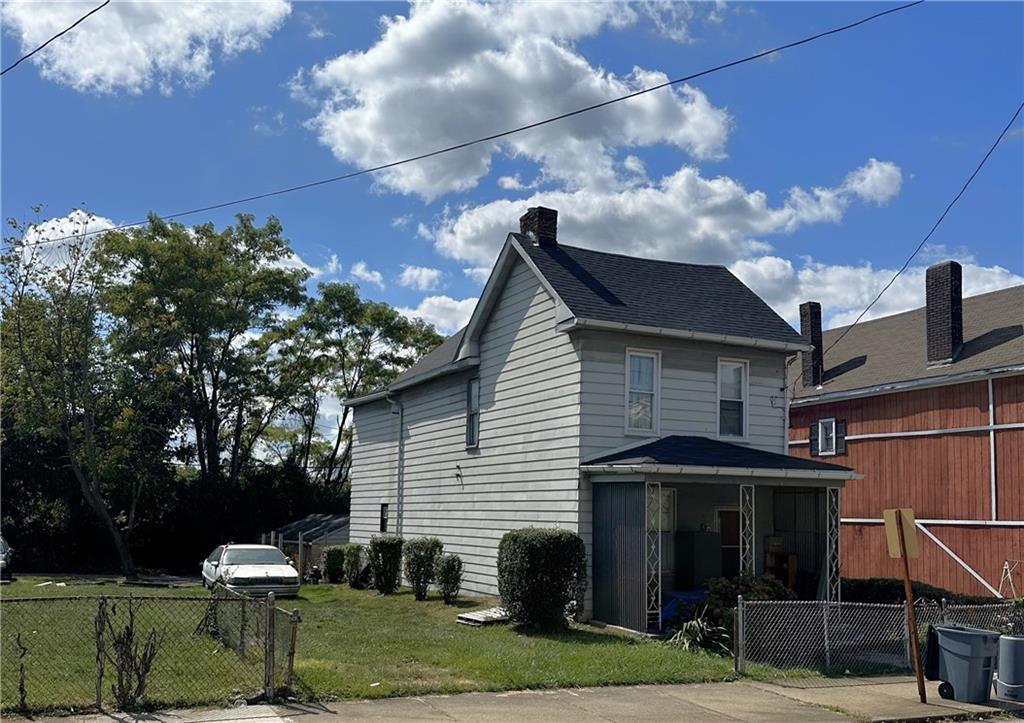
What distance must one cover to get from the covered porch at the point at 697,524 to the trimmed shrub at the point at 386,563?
7.64 m

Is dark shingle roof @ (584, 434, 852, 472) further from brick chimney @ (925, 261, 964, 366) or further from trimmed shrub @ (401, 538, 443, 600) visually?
brick chimney @ (925, 261, 964, 366)

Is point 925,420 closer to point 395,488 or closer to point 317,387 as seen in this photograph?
point 395,488

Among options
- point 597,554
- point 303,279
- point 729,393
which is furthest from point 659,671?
point 303,279

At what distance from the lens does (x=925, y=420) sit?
25.3 metres

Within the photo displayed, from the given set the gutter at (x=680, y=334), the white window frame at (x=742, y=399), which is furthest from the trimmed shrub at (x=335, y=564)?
the white window frame at (x=742, y=399)

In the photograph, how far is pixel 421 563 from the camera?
21781 millimetres

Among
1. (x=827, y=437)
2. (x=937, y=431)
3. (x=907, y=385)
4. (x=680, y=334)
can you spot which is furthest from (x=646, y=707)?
(x=827, y=437)

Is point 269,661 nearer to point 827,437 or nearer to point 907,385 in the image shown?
point 907,385

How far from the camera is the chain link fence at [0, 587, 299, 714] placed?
9492mm

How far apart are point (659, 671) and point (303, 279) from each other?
36.4m

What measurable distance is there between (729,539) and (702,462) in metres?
4.18

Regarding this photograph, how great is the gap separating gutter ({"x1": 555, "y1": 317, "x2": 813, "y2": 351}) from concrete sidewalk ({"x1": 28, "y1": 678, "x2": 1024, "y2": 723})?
7449mm

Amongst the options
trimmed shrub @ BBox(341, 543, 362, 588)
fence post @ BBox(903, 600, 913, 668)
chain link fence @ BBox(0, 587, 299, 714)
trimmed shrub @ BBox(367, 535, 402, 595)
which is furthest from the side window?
chain link fence @ BBox(0, 587, 299, 714)

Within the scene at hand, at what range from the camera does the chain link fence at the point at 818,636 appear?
43.5 feet
